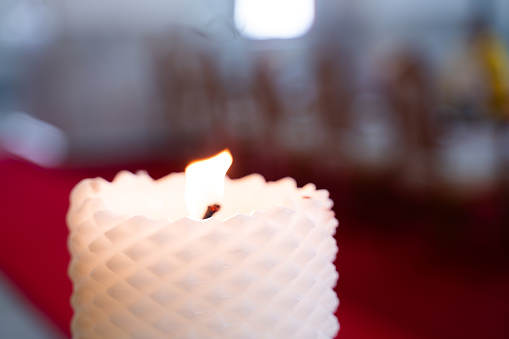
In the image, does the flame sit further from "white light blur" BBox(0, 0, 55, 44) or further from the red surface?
"white light blur" BBox(0, 0, 55, 44)

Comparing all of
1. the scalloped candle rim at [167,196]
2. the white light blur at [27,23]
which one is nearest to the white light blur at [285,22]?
the white light blur at [27,23]

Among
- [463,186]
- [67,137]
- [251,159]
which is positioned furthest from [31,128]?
[463,186]

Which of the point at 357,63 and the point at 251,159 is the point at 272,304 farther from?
the point at 357,63

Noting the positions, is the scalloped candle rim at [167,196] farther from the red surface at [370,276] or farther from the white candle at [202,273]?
the red surface at [370,276]

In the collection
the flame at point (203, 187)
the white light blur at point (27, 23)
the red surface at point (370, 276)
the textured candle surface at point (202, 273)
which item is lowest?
the red surface at point (370, 276)

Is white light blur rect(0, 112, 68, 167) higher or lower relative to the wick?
lower

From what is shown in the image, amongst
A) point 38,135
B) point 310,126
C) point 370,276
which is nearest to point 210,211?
point 370,276

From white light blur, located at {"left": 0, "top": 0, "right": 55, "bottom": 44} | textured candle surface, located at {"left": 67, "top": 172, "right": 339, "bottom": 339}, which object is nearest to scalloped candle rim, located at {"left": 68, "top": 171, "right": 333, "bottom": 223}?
textured candle surface, located at {"left": 67, "top": 172, "right": 339, "bottom": 339}
